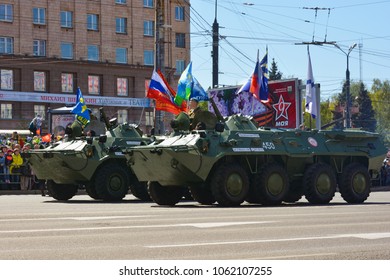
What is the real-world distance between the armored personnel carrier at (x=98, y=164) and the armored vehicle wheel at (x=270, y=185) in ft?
15.5

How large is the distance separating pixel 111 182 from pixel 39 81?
46.9 m

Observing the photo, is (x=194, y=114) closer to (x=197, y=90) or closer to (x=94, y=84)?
(x=197, y=90)

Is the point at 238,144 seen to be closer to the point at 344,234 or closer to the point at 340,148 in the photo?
the point at 340,148

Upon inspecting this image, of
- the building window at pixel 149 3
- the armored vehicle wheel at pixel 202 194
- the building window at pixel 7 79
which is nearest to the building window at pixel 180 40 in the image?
the building window at pixel 149 3

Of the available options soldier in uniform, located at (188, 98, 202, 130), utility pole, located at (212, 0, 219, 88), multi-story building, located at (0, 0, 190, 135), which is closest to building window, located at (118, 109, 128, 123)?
multi-story building, located at (0, 0, 190, 135)

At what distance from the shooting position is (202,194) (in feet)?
80.5

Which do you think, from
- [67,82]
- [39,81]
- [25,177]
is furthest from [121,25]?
[25,177]

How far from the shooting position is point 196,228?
15414 mm

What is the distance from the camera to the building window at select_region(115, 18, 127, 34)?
78.5 metres

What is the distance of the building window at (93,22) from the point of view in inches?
3014

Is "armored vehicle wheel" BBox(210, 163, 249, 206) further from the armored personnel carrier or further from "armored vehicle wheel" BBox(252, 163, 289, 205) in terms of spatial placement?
the armored personnel carrier

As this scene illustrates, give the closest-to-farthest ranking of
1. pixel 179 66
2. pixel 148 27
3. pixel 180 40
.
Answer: pixel 148 27
pixel 179 66
pixel 180 40

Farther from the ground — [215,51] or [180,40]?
[180,40]

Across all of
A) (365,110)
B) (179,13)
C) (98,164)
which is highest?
(179,13)
